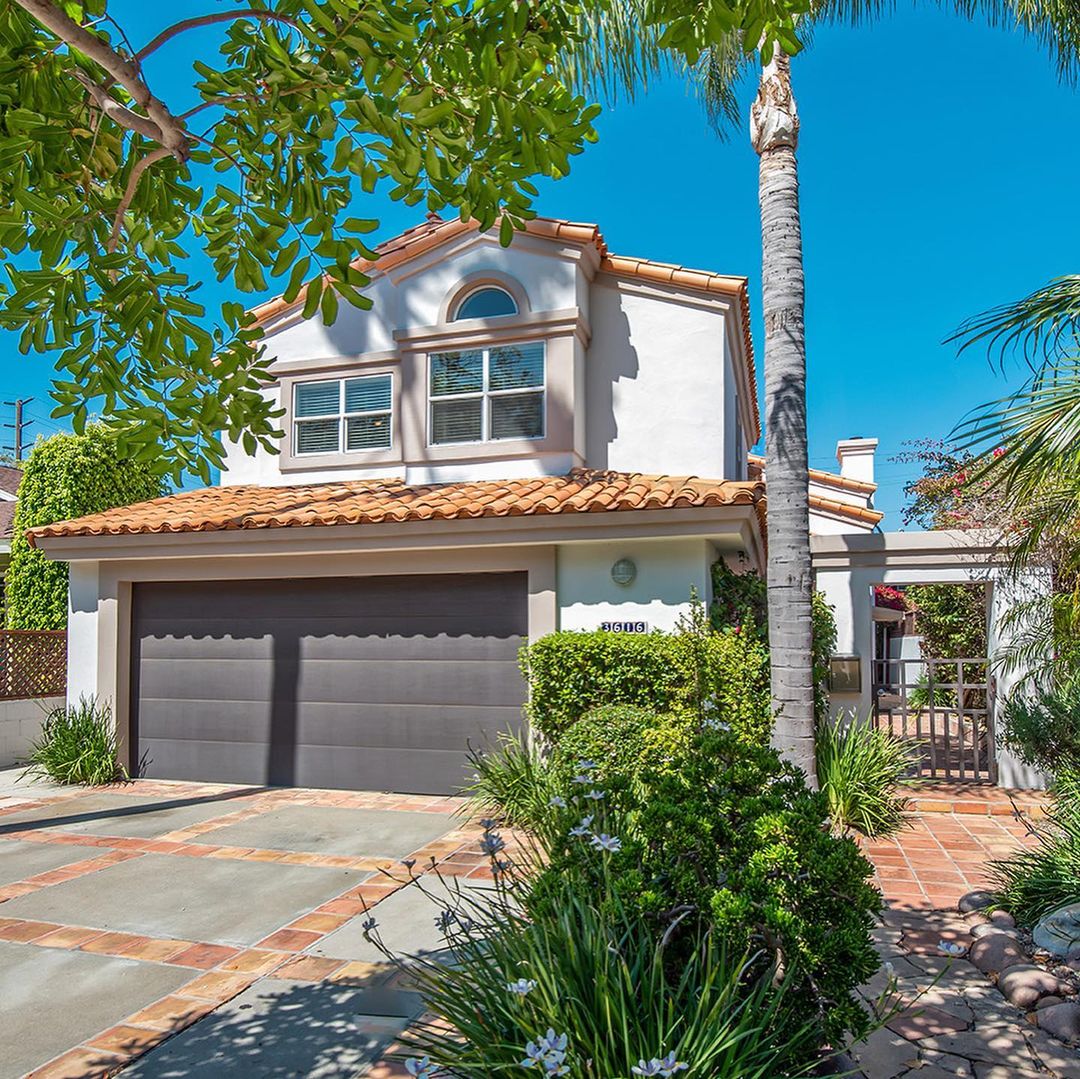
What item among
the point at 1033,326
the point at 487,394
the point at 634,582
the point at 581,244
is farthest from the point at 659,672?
the point at 581,244

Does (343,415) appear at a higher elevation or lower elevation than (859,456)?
lower

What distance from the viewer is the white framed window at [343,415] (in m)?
12.5

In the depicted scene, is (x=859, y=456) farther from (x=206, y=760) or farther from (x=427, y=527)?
(x=206, y=760)

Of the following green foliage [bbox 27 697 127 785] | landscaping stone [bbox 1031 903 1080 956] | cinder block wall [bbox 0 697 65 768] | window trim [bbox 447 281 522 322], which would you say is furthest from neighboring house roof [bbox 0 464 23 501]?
landscaping stone [bbox 1031 903 1080 956]

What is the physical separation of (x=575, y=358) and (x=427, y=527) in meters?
3.27

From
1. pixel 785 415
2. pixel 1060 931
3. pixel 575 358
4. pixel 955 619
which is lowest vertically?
pixel 1060 931

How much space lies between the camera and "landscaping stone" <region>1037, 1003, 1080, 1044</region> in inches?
159

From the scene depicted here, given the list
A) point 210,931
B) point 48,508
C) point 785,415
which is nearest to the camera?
point 210,931

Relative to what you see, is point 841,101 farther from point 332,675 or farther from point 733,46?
point 332,675

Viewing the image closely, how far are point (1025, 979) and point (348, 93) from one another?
5.67m

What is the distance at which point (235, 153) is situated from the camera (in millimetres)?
4699

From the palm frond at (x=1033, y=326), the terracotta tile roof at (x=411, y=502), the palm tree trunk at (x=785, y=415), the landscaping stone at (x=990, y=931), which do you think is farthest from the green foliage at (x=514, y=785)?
the palm frond at (x=1033, y=326)

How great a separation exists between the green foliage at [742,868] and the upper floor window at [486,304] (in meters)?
9.01

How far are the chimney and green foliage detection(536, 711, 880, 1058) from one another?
16.0 metres
